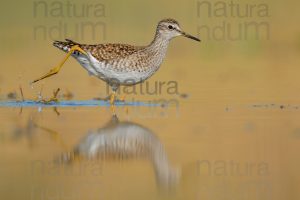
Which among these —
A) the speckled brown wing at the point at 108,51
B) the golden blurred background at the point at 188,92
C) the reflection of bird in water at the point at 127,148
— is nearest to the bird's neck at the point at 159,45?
the speckled brown wing at the point at 108,51

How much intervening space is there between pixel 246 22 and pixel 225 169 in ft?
46.5

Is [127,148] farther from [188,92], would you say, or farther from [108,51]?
[188,92]

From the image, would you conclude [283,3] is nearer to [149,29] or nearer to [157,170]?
[149,29]

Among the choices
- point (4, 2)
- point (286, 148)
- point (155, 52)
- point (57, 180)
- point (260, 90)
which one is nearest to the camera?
point (57, 180)

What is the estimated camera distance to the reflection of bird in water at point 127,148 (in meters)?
7.84

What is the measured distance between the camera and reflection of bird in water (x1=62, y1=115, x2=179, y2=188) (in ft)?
25.7

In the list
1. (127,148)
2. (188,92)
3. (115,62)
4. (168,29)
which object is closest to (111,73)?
(115,62)

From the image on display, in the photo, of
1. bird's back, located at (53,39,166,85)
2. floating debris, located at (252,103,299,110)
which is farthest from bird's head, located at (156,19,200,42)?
floating debris, located at (252,103,299,110)

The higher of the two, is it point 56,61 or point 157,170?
point 56,61

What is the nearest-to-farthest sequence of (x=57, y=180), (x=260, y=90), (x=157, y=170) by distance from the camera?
(x=57, y=180) < (x=157, y=170) < (x=260, y=90)

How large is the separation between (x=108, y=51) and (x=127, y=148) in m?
3.94

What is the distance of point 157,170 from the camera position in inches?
307

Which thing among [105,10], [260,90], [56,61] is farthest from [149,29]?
[260,90]

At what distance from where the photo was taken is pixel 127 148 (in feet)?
28.5
